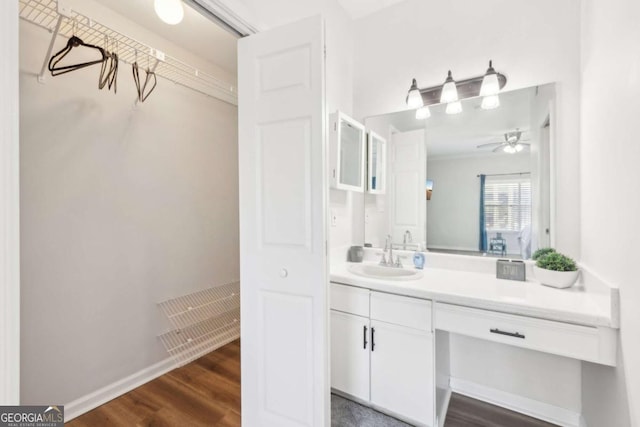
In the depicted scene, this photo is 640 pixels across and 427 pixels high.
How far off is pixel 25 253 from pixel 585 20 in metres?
3.25

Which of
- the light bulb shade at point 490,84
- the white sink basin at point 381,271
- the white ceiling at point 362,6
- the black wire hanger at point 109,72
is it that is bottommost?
the white sink basin at point 381,271

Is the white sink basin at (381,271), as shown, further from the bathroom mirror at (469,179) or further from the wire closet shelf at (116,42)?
the wire closet shelf at (116,42)

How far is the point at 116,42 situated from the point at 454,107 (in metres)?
2.29

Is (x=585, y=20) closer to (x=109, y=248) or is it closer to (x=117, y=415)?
(x=109, y=248)

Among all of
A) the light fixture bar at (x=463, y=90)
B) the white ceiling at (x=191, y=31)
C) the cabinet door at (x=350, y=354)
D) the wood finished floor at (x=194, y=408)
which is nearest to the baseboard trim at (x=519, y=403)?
the wood finished floor at (x=194, y=408)

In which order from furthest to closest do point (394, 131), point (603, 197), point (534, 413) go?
point (394, 131), point (534, 413), point (603, 197)

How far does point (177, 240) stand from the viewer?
234cm

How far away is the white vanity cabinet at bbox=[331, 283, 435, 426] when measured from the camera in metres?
1.51

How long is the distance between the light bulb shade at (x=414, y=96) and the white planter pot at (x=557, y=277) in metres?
1.31

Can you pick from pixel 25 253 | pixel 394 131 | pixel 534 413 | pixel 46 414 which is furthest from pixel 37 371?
pixel 534 413

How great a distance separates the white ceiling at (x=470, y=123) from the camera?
5.84 feet
